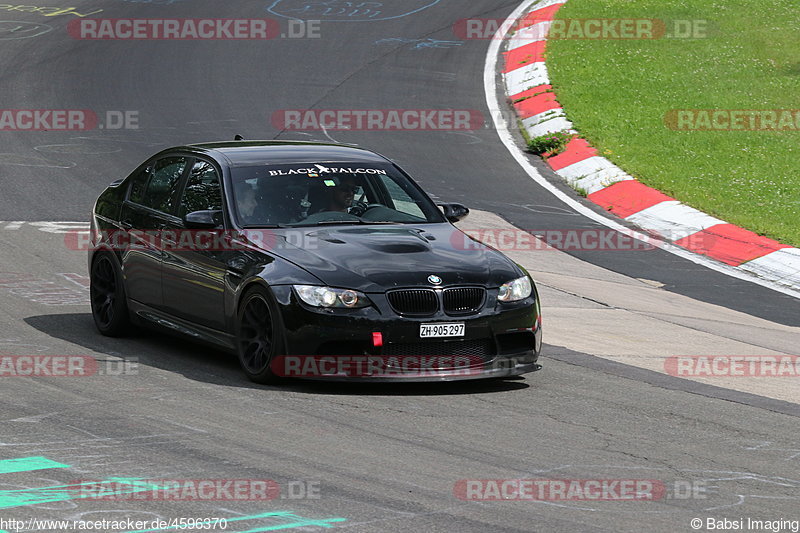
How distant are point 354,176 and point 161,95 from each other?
39.6 feet

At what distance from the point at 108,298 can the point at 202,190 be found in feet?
4.68

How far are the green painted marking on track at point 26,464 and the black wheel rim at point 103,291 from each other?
377 cm

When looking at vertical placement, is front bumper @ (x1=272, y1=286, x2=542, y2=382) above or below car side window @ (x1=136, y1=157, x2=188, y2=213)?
below

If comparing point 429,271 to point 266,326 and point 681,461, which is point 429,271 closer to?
point 266,326

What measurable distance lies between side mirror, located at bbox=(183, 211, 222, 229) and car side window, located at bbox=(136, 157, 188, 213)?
731mm

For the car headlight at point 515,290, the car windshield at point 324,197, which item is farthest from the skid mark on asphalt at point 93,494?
the car headlight at point 515,290

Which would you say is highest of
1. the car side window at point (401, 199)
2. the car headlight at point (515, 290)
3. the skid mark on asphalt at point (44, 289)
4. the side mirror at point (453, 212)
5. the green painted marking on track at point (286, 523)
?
the car side window at point (401, 199)

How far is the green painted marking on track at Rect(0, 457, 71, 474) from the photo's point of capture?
20.0 ft

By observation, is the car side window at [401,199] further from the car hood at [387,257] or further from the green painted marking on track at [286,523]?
the green painted marking on track at [286,523]

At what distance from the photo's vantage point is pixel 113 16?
26.4 meters

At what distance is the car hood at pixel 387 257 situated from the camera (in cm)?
816

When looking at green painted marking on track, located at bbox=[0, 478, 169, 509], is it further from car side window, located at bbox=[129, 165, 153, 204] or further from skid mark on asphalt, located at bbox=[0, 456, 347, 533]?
car side window, located at bbox=[129, 165, 153, 204]

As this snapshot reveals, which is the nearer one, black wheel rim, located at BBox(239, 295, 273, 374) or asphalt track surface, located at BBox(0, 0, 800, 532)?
asphalt track surface, located at BBox(0, 0, 800, 532)

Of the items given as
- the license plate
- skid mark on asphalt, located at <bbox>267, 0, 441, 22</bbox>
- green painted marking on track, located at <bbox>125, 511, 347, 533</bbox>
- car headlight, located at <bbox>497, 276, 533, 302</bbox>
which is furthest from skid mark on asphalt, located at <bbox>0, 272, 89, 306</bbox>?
skid mark on asphalt, located at <bbox>267, 0, 441, 22</bbox>
